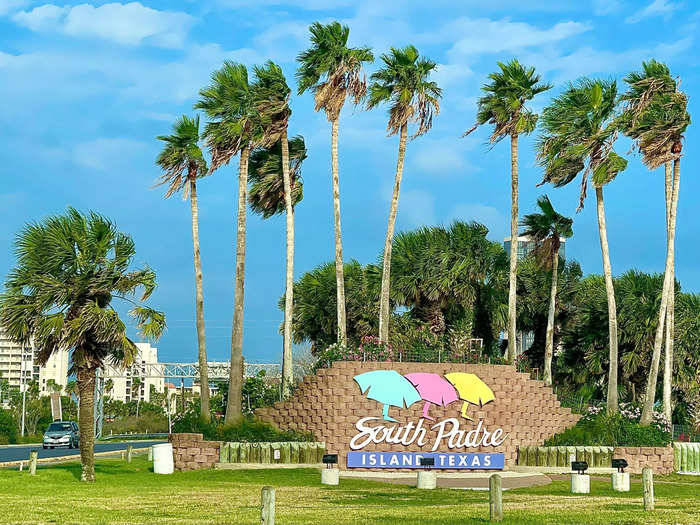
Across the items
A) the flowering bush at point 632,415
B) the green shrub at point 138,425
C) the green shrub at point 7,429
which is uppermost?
the flowering bush at point 632,415

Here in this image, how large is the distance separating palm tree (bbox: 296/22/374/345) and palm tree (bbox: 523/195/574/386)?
10623mm

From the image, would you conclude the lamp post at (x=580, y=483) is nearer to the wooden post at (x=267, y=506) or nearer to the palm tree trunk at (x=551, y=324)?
the wooden post at (x=267, y=506)

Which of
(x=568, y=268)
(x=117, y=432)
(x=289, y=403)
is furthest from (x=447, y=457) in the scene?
(x=117, y=432)

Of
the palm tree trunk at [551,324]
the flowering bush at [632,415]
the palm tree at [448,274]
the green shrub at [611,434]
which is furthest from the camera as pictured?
the palm tree at [448,274]

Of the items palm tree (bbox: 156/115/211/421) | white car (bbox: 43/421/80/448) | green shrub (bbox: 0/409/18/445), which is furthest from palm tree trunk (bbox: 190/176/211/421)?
green shrub (bbox: 0/409/18/445)

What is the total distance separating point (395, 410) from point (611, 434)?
8856 mm

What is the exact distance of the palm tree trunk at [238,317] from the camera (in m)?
35.1

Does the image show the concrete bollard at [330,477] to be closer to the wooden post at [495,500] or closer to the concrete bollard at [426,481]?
the concrete bollard at [426,481]

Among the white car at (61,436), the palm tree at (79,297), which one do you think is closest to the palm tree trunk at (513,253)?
the palm tree at (79,297)

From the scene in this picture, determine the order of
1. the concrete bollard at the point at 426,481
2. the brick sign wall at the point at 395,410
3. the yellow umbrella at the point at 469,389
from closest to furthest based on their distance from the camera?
the concrete bollard at the point at 426,481, the brick sign wall at the point at 395,410, the yellow umbrella at the point at 469,389

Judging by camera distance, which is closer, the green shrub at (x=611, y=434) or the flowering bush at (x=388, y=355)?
the flowering bush at (x=388, y=355)

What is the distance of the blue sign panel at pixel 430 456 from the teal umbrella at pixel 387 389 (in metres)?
1.38

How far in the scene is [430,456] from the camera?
3369cm

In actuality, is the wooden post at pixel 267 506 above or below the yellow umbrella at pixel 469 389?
below
